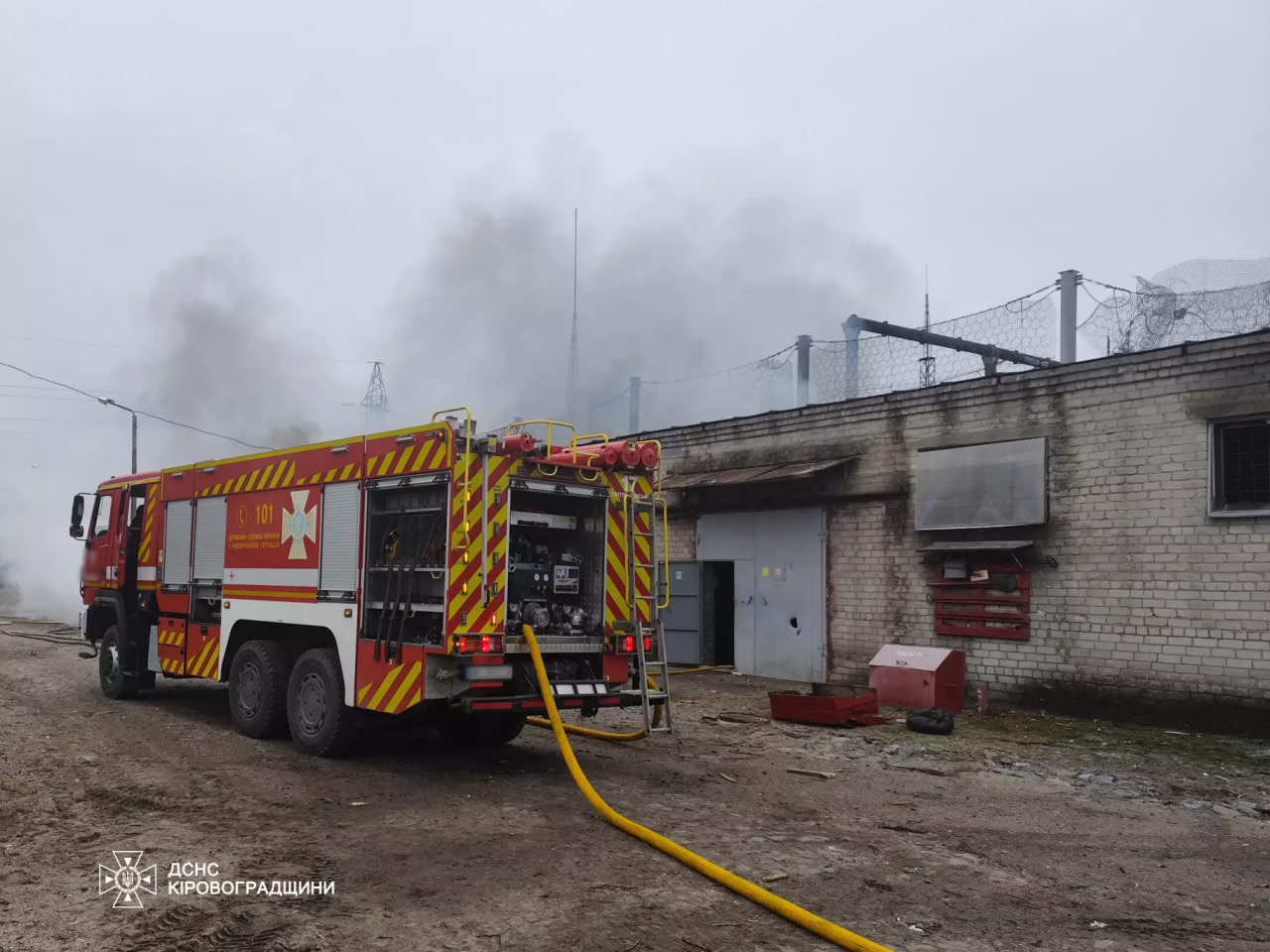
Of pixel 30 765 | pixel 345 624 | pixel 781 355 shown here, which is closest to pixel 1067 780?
pixel 345 624

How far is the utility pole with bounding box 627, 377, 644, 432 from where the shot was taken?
21734 millimetres

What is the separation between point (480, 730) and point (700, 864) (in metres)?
3.99

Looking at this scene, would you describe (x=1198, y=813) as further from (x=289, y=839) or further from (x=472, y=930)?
(x=289, y=839)

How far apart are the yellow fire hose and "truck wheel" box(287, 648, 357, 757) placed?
1770 mm

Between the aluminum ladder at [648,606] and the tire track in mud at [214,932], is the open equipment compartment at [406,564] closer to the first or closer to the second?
the aluminum ladder at [648,606]

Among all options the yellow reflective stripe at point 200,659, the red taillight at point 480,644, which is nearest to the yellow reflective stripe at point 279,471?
the yellow reflective stripe at point 200,659

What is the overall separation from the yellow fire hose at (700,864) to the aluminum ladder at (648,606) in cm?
102

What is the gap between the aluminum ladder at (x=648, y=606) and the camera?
26.0 feet

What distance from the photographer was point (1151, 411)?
10797 millimetres

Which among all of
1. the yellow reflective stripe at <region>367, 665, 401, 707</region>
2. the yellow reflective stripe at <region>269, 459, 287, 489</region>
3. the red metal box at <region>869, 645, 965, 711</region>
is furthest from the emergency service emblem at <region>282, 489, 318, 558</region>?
the red metal box at <region>869, 645, 965, 711</region>

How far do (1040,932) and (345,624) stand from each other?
5395 mm

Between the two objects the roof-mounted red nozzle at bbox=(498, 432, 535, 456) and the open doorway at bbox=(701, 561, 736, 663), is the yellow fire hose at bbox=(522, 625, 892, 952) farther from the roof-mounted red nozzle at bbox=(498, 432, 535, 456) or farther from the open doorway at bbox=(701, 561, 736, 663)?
the open doorway at bbox=(701, 561, 736, 663)

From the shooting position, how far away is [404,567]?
746 cm

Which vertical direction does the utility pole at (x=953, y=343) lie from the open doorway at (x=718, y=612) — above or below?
above
